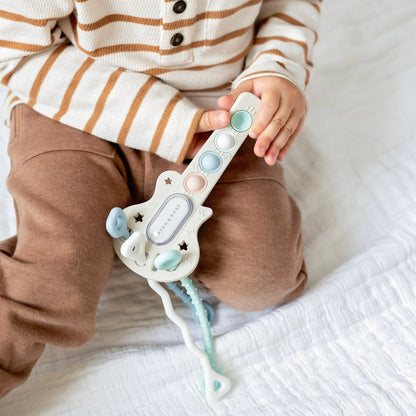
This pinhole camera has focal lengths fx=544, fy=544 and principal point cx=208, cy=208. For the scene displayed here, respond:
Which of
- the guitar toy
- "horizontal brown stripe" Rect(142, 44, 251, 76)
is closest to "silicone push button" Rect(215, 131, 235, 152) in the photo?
the guitar toy

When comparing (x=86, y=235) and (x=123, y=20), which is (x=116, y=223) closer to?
(x=86, y=235)

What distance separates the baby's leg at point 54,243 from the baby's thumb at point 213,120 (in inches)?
4.9

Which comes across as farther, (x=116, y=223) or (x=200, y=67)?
(x=200, y=67)

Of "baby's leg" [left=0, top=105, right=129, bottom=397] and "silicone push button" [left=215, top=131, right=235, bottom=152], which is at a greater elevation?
"silicone push button" [left=215, top=131, right=235, bottom=152]

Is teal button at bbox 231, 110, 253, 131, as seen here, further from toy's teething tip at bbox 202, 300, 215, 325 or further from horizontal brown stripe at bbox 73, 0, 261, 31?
toy's teething tip at bbox 202, 300, 215, 325

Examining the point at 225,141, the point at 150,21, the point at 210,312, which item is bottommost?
the point at 210,312

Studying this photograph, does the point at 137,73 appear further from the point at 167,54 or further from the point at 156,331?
the point at 156,331

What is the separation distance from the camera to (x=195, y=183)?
65 centimetres

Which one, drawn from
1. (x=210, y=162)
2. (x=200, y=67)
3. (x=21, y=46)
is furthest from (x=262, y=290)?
(x=21, y=46)

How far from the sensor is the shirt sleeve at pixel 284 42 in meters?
0.71

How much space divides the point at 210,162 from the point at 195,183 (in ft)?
0.10

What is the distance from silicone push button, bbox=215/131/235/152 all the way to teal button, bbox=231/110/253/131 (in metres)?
0.02

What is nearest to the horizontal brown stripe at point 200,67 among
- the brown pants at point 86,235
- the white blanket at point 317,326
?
the brown pants at point 86,235

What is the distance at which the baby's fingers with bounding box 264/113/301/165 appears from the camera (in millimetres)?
680
